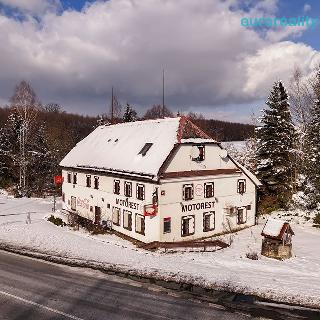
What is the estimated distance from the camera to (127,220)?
108 feet

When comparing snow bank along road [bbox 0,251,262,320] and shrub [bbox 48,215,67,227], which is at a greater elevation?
shrub [bbox 48,215,67,227]

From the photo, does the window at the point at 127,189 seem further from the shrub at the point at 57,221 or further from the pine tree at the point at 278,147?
the pine tree at the point at 278,147

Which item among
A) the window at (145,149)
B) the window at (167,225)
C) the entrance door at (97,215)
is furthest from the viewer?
the entrance door at (97,215)

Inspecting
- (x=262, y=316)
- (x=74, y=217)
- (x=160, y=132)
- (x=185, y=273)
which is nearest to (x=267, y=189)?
(x=160, y=132)

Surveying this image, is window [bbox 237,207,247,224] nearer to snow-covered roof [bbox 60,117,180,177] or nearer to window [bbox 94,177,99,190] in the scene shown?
snow-covered roof [bbox 60,117,180,177]

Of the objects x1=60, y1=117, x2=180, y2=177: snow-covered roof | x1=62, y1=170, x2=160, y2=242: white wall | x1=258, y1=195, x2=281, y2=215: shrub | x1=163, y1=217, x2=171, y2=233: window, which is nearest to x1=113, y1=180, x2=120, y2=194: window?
x1=62, y1=170, x2=160, y2=242: white wall

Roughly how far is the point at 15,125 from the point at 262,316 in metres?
61.4

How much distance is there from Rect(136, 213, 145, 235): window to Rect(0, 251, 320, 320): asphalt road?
858 centimetres

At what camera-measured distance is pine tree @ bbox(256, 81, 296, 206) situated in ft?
142

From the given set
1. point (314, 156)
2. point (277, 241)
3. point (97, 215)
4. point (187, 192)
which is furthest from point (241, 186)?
point (97, 215)

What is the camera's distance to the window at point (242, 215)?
1446 inches

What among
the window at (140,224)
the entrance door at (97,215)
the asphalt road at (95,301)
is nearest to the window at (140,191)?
the window at (140,224)

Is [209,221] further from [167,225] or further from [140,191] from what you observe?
[140,191]

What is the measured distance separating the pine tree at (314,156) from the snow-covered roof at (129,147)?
15.8 meters
